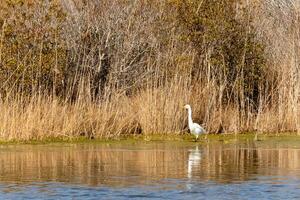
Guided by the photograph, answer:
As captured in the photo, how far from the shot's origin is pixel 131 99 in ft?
67.5

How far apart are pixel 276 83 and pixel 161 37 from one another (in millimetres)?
3222

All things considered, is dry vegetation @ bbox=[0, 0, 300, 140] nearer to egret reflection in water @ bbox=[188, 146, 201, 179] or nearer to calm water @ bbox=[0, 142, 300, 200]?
calm water @ bbox=[0, 142, 300, 200]

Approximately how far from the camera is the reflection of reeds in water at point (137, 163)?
1274 centimetres

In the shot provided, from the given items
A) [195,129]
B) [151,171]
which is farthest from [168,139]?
[151,171]

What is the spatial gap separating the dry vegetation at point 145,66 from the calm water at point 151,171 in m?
1.51

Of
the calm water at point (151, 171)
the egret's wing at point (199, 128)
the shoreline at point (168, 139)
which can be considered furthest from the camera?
the egret's wing at point (199, 128)

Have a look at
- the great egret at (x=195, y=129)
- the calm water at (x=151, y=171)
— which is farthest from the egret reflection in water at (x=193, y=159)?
the great egret at (x=195, y=129)

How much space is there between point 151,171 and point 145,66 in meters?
9.24

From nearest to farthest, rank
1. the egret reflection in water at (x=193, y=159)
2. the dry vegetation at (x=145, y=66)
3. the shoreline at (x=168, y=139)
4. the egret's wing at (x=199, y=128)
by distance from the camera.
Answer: the egret reflection in water at (x=193, y=159) < the shoreline at (x=168, y=139) < the egret's wing at (x=199, y=128) < the dry vegetation at (x=145, y=66)

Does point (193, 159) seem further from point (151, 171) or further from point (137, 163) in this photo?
point (151, 171)

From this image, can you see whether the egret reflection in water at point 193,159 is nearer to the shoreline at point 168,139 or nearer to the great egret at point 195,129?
the great egret at point 195,129

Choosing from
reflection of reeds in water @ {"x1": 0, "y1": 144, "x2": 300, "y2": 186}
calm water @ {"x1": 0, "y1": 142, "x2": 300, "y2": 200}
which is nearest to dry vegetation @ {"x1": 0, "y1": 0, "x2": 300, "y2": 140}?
calm water @ {"x1": 0, "y1": 142, "x2": 300, "y2": 200}

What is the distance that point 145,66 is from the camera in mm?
22438

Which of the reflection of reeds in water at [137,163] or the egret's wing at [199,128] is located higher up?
the egret's wing at [199,128]
